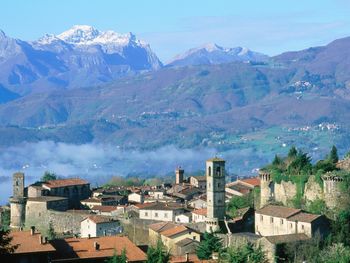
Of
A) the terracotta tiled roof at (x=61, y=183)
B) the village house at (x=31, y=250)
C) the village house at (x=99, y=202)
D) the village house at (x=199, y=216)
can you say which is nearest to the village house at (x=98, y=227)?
the village house at (x=199, y=216)

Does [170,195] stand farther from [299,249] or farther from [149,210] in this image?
[299,249]

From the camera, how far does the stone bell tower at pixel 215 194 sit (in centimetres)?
5925

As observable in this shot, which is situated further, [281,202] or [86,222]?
[86,222]

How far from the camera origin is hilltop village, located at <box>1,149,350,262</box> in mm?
47875

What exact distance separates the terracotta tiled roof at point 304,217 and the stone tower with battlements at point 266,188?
736 centimetres

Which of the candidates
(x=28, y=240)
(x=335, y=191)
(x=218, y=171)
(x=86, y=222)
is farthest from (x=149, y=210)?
(x=28, y=240)

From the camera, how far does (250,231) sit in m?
59.0

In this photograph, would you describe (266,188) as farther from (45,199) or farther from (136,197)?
(136,197)

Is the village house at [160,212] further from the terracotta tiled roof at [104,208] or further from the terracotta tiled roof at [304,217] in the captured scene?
the terracotta tiled roof at [304,217]

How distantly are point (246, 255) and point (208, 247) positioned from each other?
4.92 m

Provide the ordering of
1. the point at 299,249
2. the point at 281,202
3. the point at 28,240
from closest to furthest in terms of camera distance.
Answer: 1. the point at 28,240
2. the point at 299,249
3. the point at 281,202

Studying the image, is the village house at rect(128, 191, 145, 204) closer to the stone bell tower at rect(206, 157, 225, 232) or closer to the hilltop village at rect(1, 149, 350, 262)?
the hilltop village at rect(1, 149, 350, 262)

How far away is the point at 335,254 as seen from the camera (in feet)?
160

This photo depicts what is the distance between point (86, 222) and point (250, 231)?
14.1 meters
